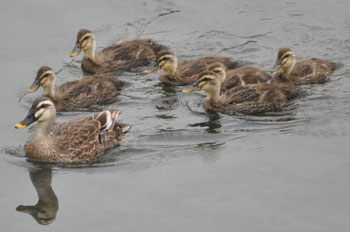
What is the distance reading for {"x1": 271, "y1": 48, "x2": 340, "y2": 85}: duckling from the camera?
9422mm

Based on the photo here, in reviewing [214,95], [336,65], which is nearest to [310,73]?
[336,65]

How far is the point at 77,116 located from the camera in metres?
8.77

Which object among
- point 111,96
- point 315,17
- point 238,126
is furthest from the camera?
point 315,17

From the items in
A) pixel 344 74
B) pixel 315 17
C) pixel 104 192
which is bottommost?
pixel 104 192

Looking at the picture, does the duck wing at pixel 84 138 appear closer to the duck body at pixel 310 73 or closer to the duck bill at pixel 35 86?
the duck bill at pixel 35 86

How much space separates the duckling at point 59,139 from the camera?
720 cm

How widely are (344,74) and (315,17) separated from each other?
2.03 metres

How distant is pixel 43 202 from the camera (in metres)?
6.47

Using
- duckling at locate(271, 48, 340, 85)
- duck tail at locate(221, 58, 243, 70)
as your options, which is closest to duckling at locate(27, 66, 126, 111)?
duck tail at locate(221, 58, 243, 70)

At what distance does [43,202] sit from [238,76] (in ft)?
12.4

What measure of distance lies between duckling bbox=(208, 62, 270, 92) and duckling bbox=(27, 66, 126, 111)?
134 cm

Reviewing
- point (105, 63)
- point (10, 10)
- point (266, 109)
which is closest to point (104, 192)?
point (266, 109)

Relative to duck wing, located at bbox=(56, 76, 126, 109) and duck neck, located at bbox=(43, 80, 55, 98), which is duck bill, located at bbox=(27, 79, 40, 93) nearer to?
duck neck, located at bbox=(43, 80, 55, 98)

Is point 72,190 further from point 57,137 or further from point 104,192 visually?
point 57,137
